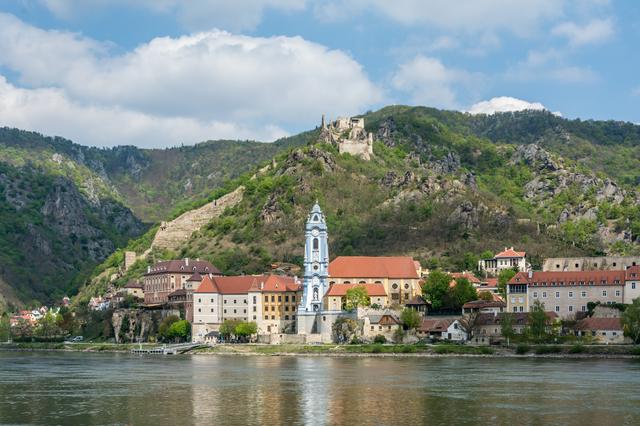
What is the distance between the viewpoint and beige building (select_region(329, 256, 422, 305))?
461 feet

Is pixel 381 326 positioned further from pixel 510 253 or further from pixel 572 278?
pixel 510 253

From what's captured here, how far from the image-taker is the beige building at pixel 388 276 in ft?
461

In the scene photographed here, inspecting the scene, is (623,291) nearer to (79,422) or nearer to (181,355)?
(181,355)

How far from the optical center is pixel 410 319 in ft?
416

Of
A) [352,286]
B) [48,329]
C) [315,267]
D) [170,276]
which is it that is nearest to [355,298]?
[352,286]

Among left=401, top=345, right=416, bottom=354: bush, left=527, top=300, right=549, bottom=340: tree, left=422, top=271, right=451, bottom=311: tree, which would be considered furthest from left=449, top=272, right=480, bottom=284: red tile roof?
left=527, top=300, right=549, bottom=340: tree

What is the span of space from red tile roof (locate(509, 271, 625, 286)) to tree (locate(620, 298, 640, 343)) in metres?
11.1

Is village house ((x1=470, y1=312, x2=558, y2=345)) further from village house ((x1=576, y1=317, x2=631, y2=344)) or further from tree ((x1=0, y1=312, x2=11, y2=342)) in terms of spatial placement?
tree ((x1=0, y1=312, x2=11, y2=342))

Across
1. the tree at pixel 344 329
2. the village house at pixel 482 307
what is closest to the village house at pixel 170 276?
the tree at pixel 344 329

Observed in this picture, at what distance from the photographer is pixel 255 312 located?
142625mm

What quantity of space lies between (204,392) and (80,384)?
14022 mm

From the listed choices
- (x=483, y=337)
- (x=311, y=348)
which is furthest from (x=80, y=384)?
(x=483, y=337)

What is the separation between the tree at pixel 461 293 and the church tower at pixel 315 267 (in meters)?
16.1

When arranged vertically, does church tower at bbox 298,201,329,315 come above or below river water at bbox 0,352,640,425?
above
